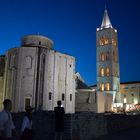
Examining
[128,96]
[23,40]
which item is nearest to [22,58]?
[23,40]

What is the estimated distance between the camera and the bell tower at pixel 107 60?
63719 millimetres

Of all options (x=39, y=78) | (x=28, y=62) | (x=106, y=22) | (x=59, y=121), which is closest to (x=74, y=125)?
(x=59, y=121)

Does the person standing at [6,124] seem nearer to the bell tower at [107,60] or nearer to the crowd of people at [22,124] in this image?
the crowd of people at [22,124]

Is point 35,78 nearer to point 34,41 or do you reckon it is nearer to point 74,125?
point 34,41

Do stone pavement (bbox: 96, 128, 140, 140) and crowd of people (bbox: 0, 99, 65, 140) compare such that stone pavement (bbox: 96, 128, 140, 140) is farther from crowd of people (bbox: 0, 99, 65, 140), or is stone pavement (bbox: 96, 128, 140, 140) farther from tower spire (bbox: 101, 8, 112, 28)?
tower spire (bbox: 101, 8, 112, 28)

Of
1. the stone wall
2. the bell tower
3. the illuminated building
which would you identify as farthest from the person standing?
the bell tower

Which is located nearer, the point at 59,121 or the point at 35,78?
the point at 59,121

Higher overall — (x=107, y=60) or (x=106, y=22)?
(x=106, y=22)

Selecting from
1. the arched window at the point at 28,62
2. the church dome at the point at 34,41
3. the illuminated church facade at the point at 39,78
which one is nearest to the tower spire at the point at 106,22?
the illuminated church facade at the point at 39,78

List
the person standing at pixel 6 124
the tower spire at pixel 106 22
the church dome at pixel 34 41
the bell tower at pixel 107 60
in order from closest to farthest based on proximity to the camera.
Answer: the person standing at pixel 6 124, the church dome at pixel 34 41, the bell tower at pixel 107 60, the tower spire at pixel 106 22

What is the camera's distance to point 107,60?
65.2 m

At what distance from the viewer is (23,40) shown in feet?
139

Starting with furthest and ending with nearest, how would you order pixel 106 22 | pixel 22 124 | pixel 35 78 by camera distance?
pixel 106 22
pixel 35 78
pixel 22 124

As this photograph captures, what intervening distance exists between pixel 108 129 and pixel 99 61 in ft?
169
